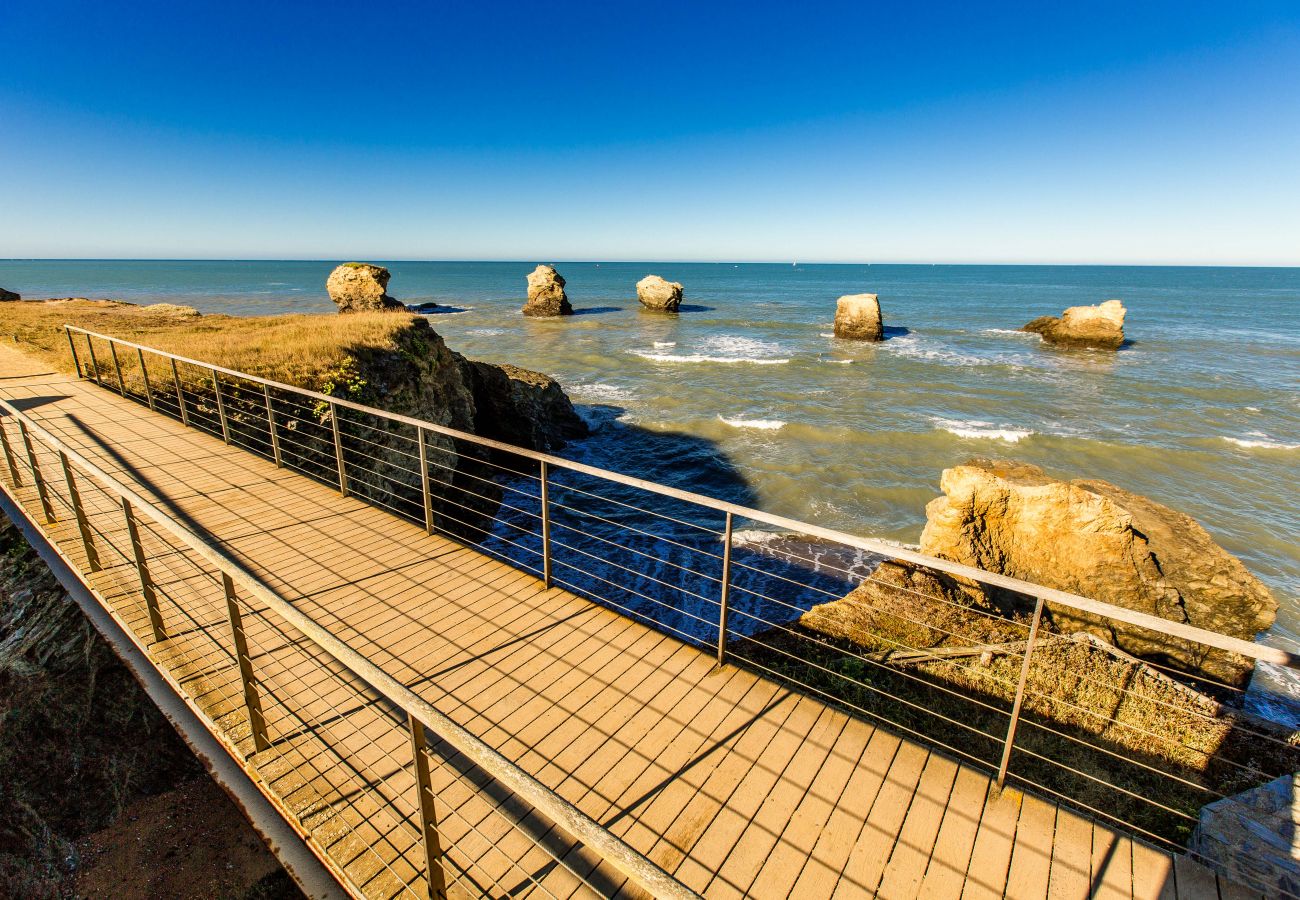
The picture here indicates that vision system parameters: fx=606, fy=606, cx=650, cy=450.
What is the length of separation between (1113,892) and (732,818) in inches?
73.1

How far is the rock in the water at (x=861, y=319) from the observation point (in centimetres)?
4597

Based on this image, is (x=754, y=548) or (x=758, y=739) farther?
(x=754, y=548)

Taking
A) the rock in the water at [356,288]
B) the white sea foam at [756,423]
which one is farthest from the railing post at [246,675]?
the rock in the water at [356,288]

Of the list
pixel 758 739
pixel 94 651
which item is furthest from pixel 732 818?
pixel 94 651

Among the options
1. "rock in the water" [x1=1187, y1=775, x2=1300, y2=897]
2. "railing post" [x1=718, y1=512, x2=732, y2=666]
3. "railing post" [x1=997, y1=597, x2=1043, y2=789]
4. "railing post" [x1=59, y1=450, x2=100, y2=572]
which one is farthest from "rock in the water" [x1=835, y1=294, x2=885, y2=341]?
"railing post" [x1=59, y1=450, x2=100, y2=572]

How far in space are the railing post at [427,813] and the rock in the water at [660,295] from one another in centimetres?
6661

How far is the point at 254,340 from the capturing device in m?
14.9

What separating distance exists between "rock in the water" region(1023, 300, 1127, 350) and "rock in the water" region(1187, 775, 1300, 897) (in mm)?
47850

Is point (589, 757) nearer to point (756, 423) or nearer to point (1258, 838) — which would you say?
point (1258, 838)

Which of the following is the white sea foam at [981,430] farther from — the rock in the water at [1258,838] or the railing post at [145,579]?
the railing post at [145,579]

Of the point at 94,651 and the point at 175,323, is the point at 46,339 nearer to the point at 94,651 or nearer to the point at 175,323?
the point at 175,323

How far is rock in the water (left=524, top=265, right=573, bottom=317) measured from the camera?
2395 inches

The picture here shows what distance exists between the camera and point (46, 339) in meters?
19.2

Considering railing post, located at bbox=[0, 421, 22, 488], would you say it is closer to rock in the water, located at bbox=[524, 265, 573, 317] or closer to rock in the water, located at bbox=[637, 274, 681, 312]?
rock in the water, located at bbox=[524, 265, 573, 317]
